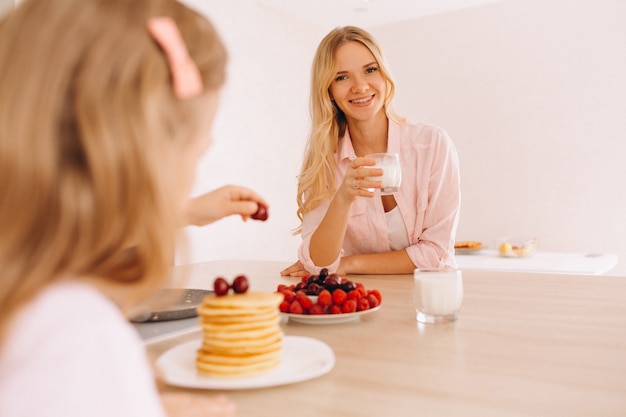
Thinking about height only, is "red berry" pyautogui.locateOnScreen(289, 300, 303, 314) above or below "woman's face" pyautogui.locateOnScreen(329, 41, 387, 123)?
below

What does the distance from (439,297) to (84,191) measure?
0.91 metres

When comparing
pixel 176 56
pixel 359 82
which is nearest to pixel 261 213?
pixel 176 56

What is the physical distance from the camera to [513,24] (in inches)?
203

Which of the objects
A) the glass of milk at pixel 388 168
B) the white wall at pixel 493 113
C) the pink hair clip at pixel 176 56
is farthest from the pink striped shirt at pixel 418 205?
the white wall at pixel 493 113

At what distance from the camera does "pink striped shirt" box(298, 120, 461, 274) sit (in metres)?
2.17

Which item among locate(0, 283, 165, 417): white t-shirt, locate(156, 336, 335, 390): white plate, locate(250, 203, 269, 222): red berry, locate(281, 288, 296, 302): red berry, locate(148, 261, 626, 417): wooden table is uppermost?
locate(250, 203, 269, 222): red berry

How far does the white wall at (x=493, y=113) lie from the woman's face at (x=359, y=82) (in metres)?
2.48

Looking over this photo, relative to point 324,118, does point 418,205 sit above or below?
below

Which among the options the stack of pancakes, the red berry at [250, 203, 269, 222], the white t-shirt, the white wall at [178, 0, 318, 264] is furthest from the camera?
the white wall at [178, 0, 318, 264]

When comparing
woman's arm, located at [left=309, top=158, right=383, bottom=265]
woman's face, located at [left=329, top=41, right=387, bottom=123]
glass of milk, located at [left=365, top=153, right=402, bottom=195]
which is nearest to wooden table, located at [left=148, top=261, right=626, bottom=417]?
glass of milk, located at [left=365, top=153, right=402, bottom=195]

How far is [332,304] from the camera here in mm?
1279

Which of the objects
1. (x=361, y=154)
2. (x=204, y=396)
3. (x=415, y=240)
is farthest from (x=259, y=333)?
(x=361, y=154)

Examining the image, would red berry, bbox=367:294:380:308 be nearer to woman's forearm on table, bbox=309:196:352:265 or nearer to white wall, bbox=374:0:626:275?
woman's forearm on table, bbox=309:196:352:265

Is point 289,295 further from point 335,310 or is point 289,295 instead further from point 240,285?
point 240,285
